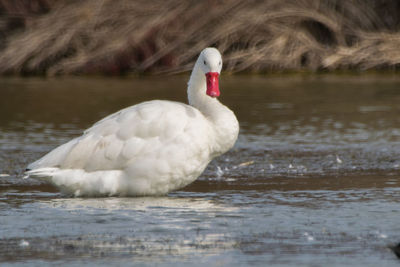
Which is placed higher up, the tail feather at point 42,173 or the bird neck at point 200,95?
the bird neck at point 200,95

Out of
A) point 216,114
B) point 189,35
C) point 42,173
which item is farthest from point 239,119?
point 189,35

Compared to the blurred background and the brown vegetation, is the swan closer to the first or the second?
the blurred background

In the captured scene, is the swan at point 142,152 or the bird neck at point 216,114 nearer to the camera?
the swan at point 142,152

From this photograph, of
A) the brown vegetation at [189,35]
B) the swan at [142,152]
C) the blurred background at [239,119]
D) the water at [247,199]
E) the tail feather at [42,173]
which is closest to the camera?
the water at [247,199]

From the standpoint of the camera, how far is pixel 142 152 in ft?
24.0

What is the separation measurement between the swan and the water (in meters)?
0.16

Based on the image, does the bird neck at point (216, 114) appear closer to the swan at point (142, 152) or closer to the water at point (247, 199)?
the swan at point (142, 152)

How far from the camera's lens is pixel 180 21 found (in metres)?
16.9

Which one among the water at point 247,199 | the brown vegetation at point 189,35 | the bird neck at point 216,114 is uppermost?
the brown vegetation at point 189,35

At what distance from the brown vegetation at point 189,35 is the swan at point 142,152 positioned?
8129 millimetres

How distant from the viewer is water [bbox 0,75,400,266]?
17.1 ft

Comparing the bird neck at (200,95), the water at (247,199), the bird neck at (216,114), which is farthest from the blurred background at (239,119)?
the bird neck at (200,95)

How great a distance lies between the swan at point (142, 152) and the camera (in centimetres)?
723

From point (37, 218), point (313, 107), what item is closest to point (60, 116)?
point (313, 107)
